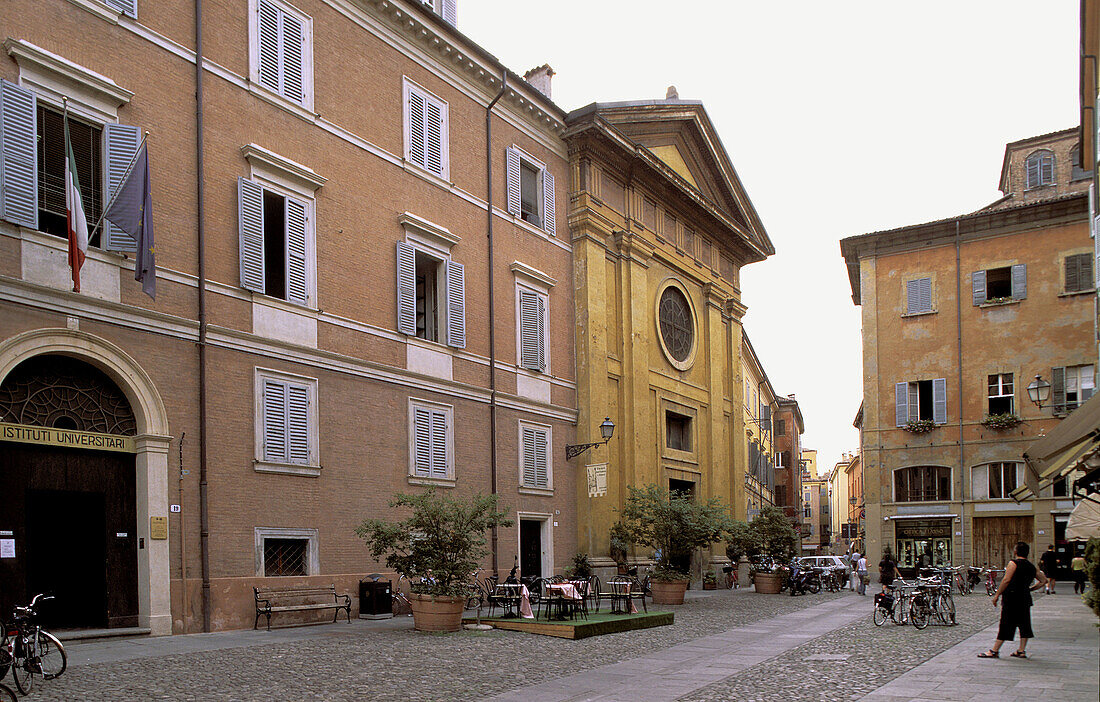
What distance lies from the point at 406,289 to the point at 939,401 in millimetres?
25337

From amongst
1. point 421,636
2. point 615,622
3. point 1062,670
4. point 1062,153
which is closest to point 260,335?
point 421,636

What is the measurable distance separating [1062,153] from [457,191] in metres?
29.1

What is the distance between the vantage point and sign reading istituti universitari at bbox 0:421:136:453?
43.5 feet

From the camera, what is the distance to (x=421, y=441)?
20.6m

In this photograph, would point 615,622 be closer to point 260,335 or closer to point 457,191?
point 260,335

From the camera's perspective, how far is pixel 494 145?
79.4 feet

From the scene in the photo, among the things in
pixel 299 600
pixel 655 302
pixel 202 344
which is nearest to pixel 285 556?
pixel 299 600

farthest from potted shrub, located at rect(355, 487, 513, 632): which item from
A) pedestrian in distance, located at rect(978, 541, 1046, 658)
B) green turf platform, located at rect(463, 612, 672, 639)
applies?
pedestrian in distance, located at rect(978, 541, 1046, 658)

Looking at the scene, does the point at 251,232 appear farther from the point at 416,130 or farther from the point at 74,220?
the point at 416,130

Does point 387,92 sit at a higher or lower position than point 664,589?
higher

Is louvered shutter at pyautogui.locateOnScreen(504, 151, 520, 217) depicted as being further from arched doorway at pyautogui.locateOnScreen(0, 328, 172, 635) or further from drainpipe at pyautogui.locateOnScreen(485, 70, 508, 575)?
arched doorway at pyautogui.locateOnScreen(0, 328, 172, 635)

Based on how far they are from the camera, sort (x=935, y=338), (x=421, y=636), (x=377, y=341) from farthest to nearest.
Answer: (x=935, y=338) → (x=377, y=341) → (x=421, y=636)

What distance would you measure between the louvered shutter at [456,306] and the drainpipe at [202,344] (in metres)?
6.75

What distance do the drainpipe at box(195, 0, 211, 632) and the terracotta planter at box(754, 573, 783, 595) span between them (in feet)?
61.0
